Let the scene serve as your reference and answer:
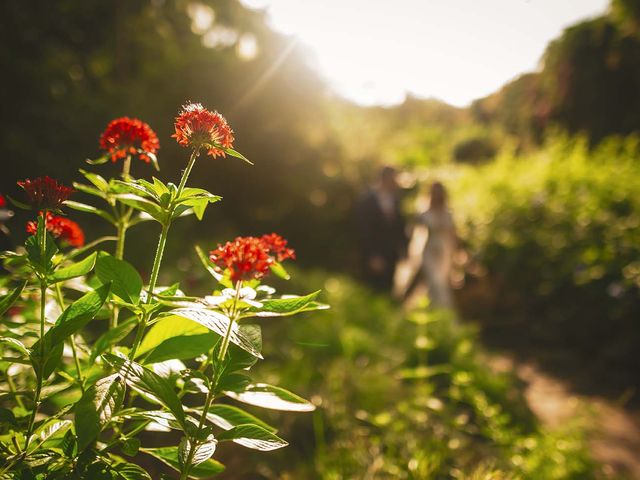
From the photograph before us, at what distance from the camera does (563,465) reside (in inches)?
95.4

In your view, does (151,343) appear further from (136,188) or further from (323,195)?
(323,195)

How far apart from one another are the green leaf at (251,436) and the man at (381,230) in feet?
18.7

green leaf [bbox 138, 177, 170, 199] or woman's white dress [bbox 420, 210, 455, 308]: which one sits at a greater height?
woman's white dress [bbox 420, 210, 455, 308]

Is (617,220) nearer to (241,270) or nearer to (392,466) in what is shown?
(392,466)

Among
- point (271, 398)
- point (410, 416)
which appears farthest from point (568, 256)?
point (271, 398)

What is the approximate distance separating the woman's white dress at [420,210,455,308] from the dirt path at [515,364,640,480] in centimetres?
145

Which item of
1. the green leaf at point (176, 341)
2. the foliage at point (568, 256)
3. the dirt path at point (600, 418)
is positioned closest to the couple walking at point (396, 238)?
the foliage at point (568, 256)

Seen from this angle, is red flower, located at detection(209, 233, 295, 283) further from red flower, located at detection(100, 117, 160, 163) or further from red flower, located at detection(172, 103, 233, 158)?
red flower, located at detection(100, 117, 160, 163)

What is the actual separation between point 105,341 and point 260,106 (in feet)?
20.7

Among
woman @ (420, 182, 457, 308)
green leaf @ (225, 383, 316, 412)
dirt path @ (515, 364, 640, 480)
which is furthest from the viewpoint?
woman @ (420, 182, 457, 308)

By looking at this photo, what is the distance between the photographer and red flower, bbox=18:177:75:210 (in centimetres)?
83

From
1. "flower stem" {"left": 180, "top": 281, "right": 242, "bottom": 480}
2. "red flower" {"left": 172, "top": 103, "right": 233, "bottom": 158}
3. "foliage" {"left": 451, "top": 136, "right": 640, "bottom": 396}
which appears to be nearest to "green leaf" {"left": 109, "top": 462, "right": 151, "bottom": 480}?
"flower stem" {"left": 180, "top": 281, "right": 242, "bottom": 480}

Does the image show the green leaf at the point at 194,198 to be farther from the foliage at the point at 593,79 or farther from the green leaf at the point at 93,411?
the foliage at the point at 593,79

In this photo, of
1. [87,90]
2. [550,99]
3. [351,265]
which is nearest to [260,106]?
[87,90]
